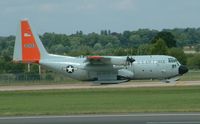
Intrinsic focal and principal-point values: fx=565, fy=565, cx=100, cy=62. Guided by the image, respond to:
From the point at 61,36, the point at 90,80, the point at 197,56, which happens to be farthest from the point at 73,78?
the point at 61,36

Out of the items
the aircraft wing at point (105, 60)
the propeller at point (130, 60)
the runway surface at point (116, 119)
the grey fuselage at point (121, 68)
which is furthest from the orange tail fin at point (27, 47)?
the runway surface at point (116, 119)

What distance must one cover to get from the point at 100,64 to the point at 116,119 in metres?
36.6

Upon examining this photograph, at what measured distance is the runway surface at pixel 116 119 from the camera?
58.1 feet

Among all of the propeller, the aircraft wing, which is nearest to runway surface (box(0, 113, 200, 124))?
the propeller

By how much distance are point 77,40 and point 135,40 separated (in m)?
25.7

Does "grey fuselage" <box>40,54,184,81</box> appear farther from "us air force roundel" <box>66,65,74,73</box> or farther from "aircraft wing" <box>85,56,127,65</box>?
"aircraft wing" <box>85,56,127,65</box>

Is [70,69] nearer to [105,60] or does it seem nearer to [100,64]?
[100,64]

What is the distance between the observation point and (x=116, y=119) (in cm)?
1878

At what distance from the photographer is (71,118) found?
19.8 metres

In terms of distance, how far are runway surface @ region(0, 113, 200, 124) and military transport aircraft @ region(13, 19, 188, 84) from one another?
33948mm

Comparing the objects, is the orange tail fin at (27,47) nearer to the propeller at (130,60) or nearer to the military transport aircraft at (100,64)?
the military transport aircraft at (100,64)

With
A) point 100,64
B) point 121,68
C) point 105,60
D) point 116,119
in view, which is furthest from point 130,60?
point 116,119

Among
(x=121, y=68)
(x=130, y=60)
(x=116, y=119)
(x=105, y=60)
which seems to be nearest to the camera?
(x=116, y=119)

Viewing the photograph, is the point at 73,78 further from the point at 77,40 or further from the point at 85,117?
the point at 77,40
